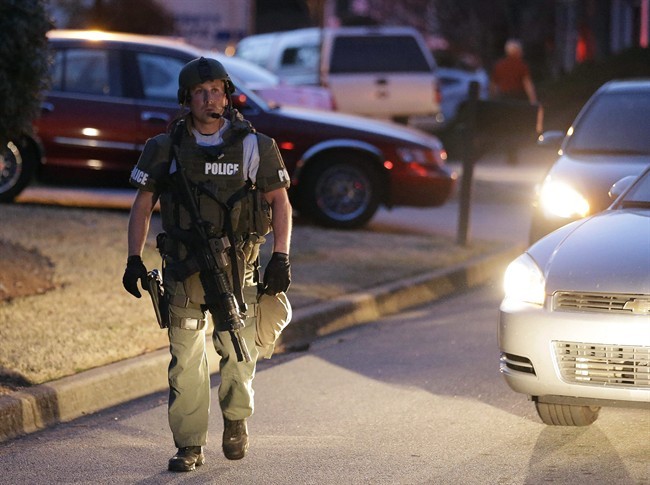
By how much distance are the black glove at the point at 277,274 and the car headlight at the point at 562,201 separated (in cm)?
461

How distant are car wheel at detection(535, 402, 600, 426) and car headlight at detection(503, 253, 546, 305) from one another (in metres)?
0.50

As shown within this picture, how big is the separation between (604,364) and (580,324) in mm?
199

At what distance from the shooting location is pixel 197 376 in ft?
21.0

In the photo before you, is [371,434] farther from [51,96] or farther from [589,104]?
[51,96]

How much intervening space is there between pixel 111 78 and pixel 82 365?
7.01 meters

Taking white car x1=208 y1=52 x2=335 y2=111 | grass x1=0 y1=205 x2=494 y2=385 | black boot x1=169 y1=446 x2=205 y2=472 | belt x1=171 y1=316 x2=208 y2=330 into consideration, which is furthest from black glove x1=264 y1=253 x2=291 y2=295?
white car x1=208 y1=52 x2=335 y2=111

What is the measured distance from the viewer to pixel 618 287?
6496 mm

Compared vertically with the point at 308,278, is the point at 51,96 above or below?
above

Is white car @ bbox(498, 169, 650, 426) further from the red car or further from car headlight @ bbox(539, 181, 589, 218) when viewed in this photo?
the red car

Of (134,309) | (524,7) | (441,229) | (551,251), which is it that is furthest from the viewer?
(524,7)

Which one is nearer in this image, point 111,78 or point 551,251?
point 551,251

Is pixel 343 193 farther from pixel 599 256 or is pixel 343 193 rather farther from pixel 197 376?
pixel 197 376

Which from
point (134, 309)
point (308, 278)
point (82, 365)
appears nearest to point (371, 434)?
point (82, 365)

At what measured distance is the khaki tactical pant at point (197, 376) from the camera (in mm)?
6336
